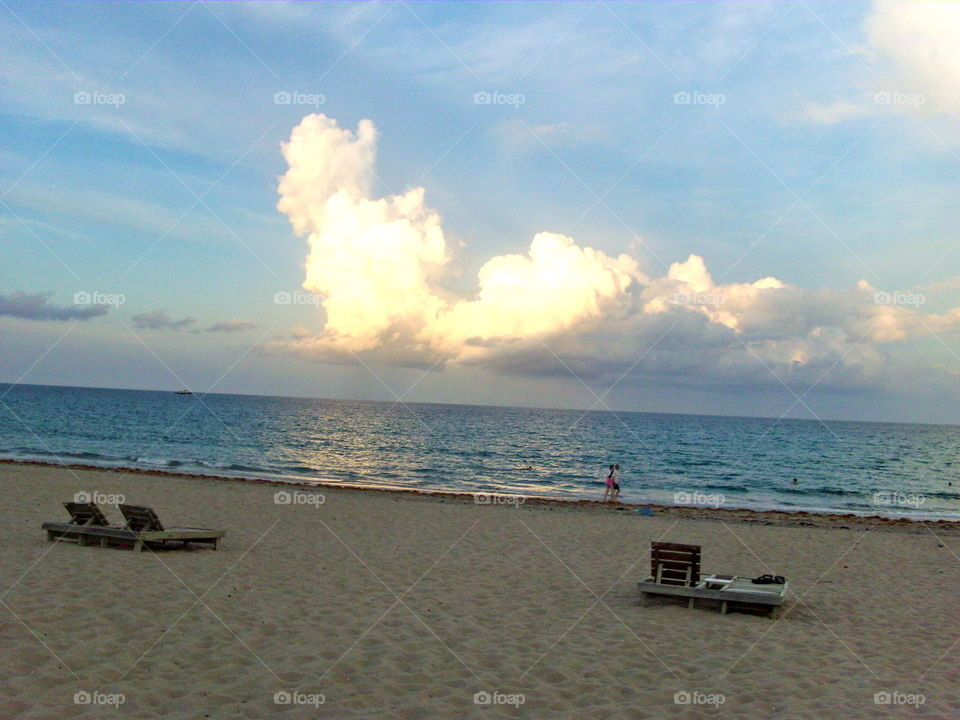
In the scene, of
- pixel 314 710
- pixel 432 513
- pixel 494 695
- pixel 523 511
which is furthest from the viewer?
pixel 523 511

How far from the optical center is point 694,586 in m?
9.88

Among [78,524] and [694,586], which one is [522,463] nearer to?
[78,524]

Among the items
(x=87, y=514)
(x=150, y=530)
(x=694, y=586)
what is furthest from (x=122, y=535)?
(x=694, y=586)

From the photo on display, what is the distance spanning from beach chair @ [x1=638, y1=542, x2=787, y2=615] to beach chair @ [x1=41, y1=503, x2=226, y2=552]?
7.40 meters

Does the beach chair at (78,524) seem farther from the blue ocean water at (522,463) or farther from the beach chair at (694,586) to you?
the blue ocean water at (522,463)

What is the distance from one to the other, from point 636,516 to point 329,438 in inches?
2086

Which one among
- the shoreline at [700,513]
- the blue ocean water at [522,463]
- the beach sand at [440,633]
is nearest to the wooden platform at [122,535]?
the beach sand at [440,633]

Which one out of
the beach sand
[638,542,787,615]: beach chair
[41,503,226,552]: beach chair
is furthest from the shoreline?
[41,503,226,552]: beach chair

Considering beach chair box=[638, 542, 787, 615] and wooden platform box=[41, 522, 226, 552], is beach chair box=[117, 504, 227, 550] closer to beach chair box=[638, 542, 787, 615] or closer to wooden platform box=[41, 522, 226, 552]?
wooden platform box=[41, 522, 226, 552]

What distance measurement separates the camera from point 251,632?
25.1 feet

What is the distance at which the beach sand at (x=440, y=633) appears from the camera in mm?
6062

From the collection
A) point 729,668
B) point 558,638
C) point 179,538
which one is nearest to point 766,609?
point 729,668

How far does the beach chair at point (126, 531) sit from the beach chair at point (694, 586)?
7395 millimetres

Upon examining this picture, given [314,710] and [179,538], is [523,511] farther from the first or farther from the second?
[314,710]
